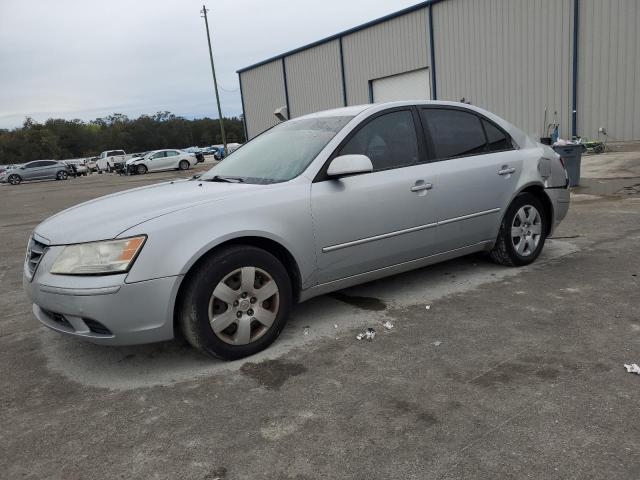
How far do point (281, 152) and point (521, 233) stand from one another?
2.44 m

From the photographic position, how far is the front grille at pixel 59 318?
3283 mm

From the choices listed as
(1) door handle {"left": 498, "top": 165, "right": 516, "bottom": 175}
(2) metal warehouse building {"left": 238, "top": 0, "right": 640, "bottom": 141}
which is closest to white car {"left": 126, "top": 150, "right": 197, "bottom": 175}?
(2) metal warehouse building {"left": 238, "top": 0, "right": 640, "bottom": 141}

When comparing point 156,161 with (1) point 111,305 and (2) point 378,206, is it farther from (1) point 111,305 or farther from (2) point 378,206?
(1) point 111,305

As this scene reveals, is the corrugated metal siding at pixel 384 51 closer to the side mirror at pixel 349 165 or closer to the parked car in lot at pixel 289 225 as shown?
the parked car in lot at pixel 289 225

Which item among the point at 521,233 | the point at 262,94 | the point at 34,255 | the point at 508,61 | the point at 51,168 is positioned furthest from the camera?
the point at 51,168

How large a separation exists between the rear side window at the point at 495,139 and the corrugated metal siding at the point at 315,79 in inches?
927

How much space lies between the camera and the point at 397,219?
4.11m

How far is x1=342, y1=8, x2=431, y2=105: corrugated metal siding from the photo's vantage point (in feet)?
77.2

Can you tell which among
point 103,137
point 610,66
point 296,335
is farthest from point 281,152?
point 103,137

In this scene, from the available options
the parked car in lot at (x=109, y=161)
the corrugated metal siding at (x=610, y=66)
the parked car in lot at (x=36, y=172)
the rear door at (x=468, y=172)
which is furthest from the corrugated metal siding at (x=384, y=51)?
the parked car in lot at (x=109, y=161)

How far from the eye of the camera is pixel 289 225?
3594mm

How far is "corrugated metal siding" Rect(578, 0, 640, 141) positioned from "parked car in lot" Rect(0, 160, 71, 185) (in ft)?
109

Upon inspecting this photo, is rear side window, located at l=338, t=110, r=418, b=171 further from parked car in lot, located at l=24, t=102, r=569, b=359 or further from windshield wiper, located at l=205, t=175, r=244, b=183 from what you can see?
windshield wiper, located at l=205, t=175, r=244, b=183

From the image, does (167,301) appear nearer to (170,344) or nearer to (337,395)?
(170,344)
